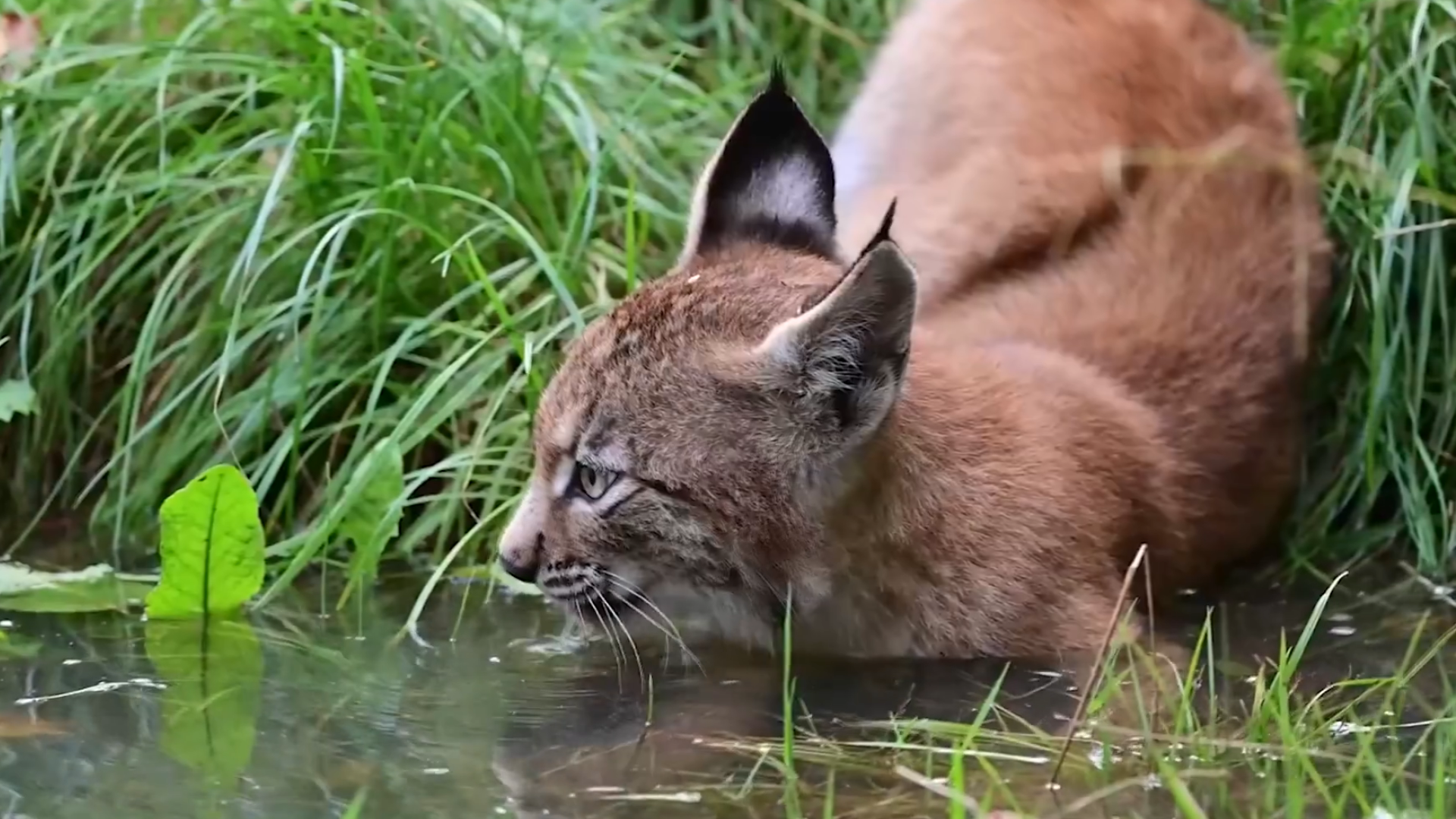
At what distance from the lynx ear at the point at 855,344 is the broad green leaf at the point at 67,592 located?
1.32m

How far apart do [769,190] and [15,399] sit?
68.1 inches

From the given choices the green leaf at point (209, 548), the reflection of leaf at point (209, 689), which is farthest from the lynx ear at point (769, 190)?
the reflection of leaf at point (209, 689)

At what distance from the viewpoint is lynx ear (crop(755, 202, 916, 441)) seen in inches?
107

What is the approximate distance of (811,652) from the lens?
3.12 m

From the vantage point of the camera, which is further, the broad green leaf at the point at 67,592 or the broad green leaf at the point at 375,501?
the broad green leaf at the point at 375,501

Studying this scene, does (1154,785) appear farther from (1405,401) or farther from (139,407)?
(139,407)

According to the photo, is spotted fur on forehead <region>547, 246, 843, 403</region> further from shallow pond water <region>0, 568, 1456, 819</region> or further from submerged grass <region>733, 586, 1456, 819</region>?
submerged grass <region>733, 586, 1456, 819</region>

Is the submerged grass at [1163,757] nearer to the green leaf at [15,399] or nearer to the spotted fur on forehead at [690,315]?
the spotted fur on forehead at [690,315]

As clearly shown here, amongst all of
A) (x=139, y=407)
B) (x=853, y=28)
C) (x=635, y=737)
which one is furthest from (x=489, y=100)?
(x=635, y=737)

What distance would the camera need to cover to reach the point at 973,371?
11.0 feet

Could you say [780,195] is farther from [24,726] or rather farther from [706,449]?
[24,726]

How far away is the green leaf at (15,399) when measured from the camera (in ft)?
12.8

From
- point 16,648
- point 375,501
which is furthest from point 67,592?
point 375,501

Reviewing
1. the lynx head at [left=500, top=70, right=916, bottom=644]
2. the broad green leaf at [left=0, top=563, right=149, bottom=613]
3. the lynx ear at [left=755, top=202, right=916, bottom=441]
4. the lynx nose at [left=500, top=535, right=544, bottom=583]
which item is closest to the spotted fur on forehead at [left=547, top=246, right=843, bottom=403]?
the lynx head at [left=500, top=70, right=916, bottom=644]
